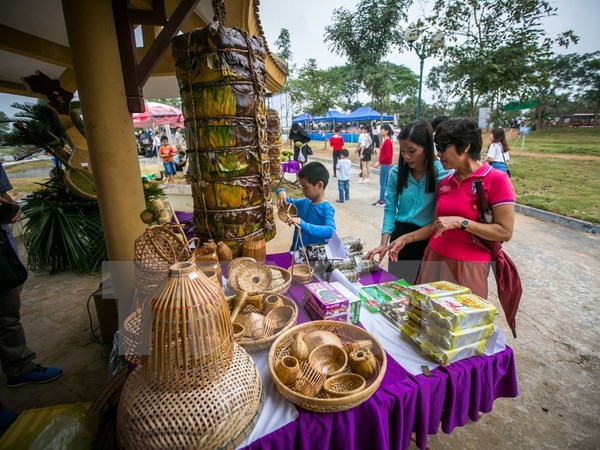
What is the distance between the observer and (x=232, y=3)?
336 centimetres

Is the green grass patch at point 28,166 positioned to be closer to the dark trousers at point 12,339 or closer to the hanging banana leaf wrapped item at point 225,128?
the dark trousers at point 12,339

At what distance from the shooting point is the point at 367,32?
18766 mm

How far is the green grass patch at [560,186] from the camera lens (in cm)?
686

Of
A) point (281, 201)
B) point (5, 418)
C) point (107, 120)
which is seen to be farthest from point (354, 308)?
point (5, 418)

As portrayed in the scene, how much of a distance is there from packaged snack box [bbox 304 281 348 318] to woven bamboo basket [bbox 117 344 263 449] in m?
0.59

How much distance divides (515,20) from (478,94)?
1435 mm

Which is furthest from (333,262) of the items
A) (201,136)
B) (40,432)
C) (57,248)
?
(57,248)

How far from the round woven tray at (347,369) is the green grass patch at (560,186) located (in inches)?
282

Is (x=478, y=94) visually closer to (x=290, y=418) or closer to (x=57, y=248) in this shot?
(x=290, y=418)

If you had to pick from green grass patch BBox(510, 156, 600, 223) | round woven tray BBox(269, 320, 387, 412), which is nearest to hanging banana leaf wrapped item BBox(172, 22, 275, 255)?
round woven tray BBox(269, 320, 387, 412)

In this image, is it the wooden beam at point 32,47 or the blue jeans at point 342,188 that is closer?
the wooden beam at point 32,47

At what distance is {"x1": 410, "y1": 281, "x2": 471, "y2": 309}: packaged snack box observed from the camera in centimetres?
143

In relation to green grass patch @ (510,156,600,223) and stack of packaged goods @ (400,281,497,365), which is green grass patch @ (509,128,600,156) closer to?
green grass patch @ (510,156,600,223)

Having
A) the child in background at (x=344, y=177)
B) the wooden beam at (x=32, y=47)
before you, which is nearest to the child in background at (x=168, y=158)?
the wooden beam at (x=32, y=47)
